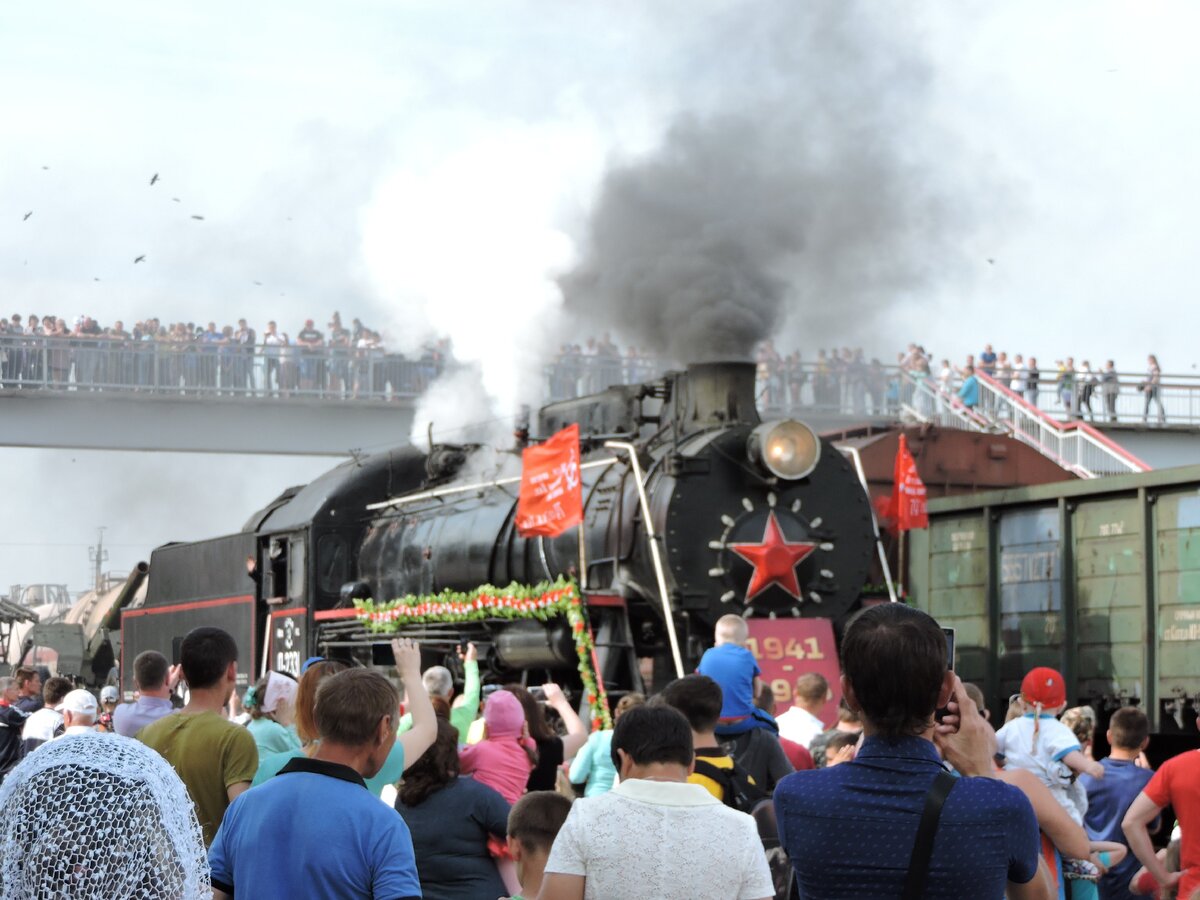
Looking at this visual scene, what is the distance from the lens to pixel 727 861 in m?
4.00

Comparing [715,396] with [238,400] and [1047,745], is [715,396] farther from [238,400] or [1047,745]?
[238,400]

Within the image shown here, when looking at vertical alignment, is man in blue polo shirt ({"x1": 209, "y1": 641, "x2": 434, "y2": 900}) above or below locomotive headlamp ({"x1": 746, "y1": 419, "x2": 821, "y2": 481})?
below

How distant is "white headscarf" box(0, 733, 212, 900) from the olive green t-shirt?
2751mm

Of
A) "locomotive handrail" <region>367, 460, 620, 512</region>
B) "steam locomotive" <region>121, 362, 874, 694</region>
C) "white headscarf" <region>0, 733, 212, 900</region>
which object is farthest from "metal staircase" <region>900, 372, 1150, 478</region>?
"white headscarf" <region>0, 733, 212, 900</region>

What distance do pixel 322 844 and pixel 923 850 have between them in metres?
1.44

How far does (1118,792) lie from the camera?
7773mm

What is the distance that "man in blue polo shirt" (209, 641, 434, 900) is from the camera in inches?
153

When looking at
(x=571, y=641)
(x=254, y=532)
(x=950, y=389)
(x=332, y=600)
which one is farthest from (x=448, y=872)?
(x=950, y=389)

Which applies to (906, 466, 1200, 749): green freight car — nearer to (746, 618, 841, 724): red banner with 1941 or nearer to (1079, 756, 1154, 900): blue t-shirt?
(746, 618, 841, 724): red banner with 1941

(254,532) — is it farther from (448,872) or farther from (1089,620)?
(448,872)

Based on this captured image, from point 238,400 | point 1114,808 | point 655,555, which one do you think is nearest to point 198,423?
point 238,400

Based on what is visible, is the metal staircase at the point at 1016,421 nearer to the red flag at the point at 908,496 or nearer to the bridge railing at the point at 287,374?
the bridge railing at the point at 287,374

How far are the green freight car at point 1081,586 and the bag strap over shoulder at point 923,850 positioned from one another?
8.06 meters

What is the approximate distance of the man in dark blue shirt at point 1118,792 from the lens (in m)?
7.73
